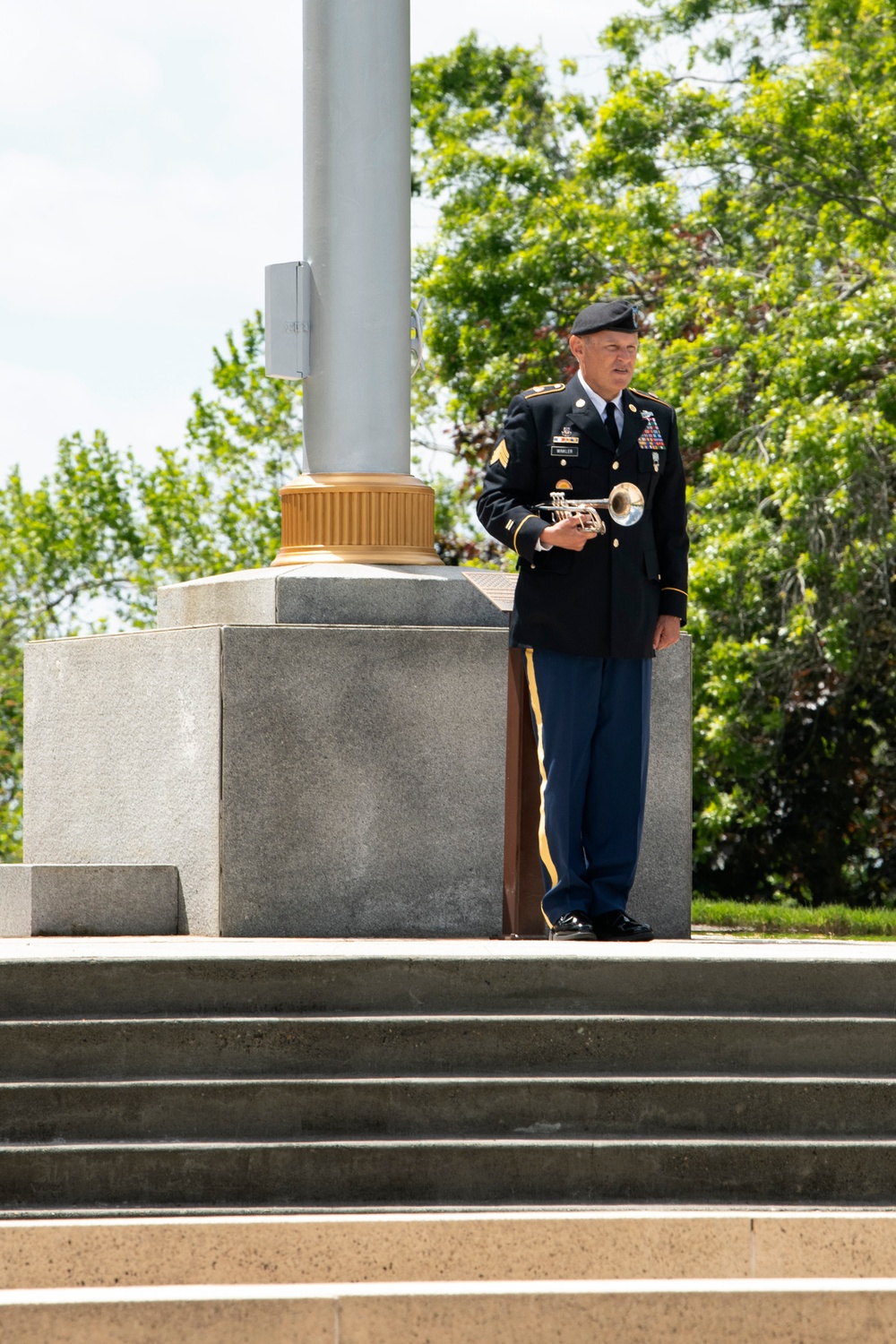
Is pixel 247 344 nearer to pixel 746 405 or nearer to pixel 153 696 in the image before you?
pixel 746 405

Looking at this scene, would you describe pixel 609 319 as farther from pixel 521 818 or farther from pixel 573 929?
pixel 573 929

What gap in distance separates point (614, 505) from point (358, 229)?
1.82 metres

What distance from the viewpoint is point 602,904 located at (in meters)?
5.81

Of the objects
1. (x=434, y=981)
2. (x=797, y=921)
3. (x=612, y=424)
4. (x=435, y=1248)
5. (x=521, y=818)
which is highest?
(x=612, y=424)

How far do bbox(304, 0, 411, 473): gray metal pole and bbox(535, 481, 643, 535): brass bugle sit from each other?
1.34 meters

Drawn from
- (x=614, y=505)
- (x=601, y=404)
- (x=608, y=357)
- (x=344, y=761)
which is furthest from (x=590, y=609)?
(x=344, y=761)

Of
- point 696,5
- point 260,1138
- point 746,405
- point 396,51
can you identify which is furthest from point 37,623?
point 260,1138

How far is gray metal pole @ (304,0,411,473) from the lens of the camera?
705 cm

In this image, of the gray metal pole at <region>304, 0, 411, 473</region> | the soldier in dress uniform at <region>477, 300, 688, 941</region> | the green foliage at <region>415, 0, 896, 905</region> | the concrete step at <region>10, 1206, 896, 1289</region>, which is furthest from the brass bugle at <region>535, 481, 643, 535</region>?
the green foliage at <region>415, 0, 896, 905</region>

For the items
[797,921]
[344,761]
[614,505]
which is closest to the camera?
[614,505]

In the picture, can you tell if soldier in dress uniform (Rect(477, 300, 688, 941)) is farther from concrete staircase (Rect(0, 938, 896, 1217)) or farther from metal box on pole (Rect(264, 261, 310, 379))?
metal box on pole (Rect(264, 261, 310, 379))

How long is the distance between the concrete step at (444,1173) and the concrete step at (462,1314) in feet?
1.92

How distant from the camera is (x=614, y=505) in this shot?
5965mm

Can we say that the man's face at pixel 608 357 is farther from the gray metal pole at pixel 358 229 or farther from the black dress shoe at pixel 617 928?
the black dress shoe at pixel 617 928
